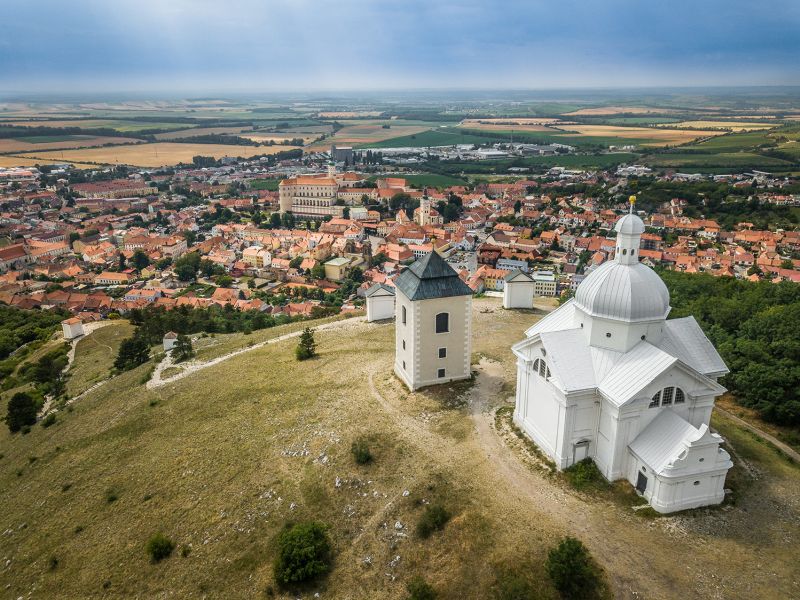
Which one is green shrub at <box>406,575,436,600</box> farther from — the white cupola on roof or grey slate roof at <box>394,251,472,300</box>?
grey slate roof at <box>394,251,472,300</box>

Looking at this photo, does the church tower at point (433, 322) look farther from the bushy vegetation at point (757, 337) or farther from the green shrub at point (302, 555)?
the bushy vegetation at point (757, 337)

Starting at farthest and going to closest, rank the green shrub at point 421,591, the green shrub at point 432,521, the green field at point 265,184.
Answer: the green field at point 265,184 → the green shrub at point 432,521 → the green shrub at point 421,591

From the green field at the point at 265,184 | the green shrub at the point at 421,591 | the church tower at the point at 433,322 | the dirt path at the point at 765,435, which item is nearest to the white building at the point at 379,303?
the church tower at the point at 433,322

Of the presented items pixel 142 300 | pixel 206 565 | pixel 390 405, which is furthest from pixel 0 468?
pixel 142 300

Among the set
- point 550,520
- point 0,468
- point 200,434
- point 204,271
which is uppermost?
point 550,520

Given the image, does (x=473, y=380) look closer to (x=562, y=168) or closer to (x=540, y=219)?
(x=540, y=219)

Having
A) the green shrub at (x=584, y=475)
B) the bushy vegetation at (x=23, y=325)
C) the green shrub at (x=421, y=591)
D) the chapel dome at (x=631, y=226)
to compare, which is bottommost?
the bushy vegetation at (x=23, y=325)
